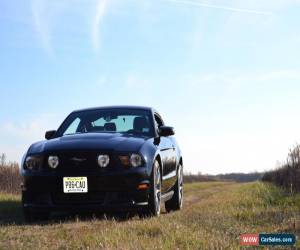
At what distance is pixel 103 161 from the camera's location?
8078 mm

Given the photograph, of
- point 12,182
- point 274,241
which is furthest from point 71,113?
point 12,182

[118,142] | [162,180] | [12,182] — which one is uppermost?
[118,142]

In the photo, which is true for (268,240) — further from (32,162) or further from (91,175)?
(32,162)

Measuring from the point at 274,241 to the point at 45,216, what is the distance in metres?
4.02

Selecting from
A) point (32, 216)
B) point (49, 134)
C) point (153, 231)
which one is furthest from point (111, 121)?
point (153, 231)

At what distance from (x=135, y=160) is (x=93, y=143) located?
1.99ft

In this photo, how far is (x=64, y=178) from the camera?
26.2 feet

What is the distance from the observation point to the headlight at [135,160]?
8.14 m

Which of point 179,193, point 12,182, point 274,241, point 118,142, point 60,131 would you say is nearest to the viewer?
point 274,241

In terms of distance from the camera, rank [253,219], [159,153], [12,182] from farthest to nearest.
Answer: [12,182] < [159,153] < [253,219]

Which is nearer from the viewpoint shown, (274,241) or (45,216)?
(274,241)

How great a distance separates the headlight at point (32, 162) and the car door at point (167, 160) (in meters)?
1.87

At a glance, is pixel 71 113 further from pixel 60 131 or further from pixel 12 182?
pixel 12 182

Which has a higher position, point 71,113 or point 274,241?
point 71,113
